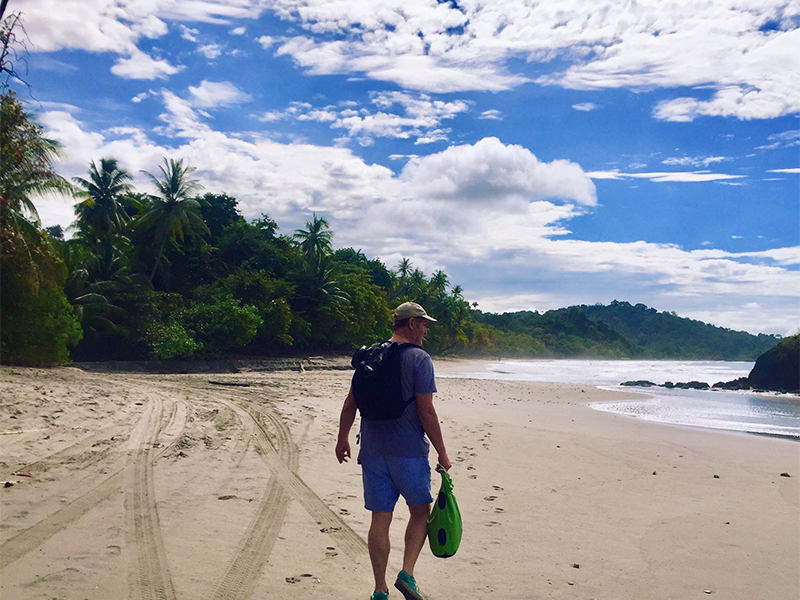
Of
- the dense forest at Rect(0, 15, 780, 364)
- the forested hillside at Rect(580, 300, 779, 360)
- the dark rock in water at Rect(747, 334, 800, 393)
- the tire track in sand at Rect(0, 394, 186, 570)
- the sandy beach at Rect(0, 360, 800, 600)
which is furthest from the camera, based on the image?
the forested hillside at Rect(580, 300, 779, 360)

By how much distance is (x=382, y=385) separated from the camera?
3.04 meters

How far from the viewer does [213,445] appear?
7.06 m

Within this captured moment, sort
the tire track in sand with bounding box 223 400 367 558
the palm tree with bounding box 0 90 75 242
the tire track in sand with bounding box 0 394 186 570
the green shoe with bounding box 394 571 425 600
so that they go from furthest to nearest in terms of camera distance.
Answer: the palm tree with bounding box 0 90 75 242 → the tire track in sand with bounding box 223 400 367 558 → the tire track in sand with bounding box 0 394 186 570 → the green shoe with bounding box 394 571 425 600

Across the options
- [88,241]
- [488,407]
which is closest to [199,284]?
[88,241]

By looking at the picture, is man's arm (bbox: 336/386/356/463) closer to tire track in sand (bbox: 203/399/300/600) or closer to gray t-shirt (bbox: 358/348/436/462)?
gray t-shirt (bbox: 358/348/436/462)

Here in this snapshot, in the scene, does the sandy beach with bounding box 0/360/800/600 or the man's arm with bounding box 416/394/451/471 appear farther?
the sandy beach with bounding box 0/360/800/600

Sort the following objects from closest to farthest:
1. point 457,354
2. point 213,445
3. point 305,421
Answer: point 213,445 < point 305,421 < point 457,354

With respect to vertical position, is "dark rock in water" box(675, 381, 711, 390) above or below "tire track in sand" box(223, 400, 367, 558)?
below

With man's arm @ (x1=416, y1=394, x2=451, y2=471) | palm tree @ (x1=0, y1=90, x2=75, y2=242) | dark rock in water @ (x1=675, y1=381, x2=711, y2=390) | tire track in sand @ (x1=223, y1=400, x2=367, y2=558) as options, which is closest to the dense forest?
palm tree @ (x1=0, y1=90, x2=75, y2=242)

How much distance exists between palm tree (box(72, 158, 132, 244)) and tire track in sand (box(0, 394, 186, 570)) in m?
29.1

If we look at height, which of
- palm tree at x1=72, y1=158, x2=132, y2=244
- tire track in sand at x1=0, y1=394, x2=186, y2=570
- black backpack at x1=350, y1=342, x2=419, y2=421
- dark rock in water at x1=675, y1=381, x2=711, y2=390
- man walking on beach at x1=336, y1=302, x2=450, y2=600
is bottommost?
dark rock in water at x1=675, y1=381, x2=711, y2=390

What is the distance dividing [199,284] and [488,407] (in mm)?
26740

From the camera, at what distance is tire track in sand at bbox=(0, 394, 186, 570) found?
3.52 metres

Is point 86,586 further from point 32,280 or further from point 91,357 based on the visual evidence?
point 91,357
